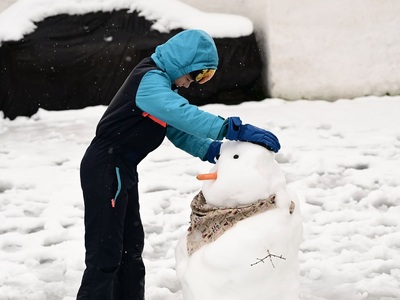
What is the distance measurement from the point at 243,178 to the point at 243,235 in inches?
8.6

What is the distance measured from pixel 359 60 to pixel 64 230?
4.94 meters

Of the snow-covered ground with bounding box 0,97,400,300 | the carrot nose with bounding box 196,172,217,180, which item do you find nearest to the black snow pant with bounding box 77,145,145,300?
the carrot nose with bounding box 196,172,217,180

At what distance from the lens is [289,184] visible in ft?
17.3

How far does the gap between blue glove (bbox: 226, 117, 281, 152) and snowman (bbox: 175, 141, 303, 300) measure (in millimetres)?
43

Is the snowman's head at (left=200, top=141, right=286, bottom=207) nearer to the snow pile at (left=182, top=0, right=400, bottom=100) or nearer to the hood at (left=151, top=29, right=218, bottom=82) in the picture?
the hood at (left=151, top=29, right=218, bottom=82)

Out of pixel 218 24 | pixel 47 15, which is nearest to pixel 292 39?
pixel 218 24

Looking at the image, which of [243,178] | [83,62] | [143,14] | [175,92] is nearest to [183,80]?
[175,92]

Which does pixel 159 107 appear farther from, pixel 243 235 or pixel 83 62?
pixel 83 62

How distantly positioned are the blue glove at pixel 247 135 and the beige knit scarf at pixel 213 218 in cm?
21

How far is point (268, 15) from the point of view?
8234 mm

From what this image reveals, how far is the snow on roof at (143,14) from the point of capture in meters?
7.97

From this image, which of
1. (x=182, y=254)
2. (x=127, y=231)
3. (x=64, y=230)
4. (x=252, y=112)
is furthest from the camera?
(x=252, y=112)

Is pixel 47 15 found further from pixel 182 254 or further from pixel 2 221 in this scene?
pixel 182 254

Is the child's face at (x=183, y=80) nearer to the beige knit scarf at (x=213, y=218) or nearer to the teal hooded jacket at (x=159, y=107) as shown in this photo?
the teal hooded jacket at (x=159, y=107)
